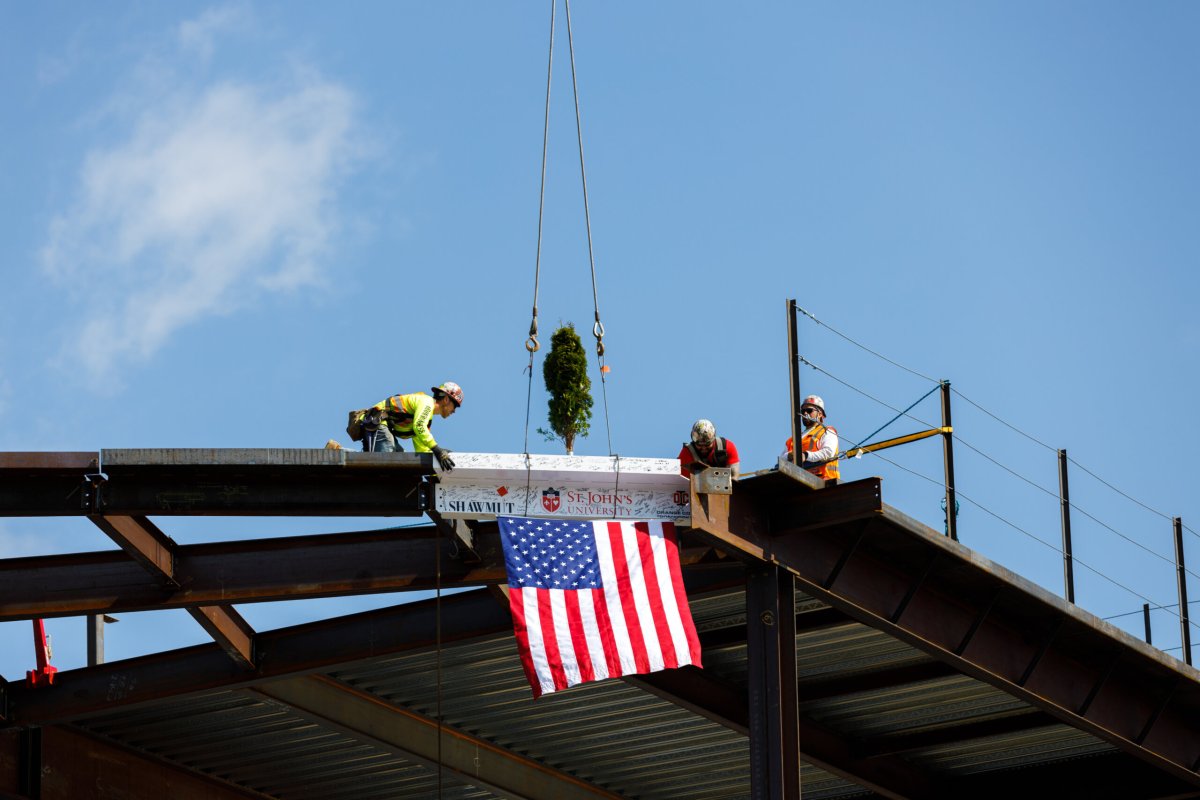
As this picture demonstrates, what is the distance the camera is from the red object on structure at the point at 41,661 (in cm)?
2450

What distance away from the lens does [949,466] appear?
897 inches

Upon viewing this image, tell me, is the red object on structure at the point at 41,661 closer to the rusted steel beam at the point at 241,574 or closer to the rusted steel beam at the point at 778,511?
the rusted steel beam at the point at 241,574

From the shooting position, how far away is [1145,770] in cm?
2738

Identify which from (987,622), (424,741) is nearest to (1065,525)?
(987,622)

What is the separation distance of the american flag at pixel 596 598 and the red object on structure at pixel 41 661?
8.29m

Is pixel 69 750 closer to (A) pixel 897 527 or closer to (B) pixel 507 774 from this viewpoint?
(B) pixel 507 774

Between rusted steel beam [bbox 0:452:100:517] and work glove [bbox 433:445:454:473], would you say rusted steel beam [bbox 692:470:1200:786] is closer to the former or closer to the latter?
A: work glove [bbox 433:445:454:473]

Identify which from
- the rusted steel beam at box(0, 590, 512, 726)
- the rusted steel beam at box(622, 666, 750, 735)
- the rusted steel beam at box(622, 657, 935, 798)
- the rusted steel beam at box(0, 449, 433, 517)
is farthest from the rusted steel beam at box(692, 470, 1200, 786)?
the rusted steel beam at box(0, 590, 512, 726)

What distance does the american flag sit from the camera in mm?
19125

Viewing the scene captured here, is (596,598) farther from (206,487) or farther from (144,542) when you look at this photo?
(144,542)

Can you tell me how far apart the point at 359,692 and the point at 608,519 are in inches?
289

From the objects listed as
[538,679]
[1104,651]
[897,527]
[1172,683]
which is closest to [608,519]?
[538,679]

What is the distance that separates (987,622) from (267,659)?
875 centimetres

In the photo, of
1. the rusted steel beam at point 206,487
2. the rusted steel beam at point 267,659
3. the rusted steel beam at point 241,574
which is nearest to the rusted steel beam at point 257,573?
the rusted steel beam at point 241,574
